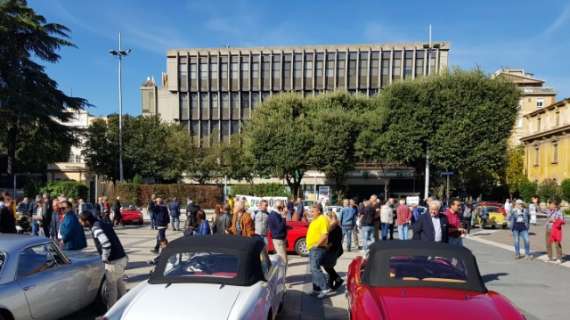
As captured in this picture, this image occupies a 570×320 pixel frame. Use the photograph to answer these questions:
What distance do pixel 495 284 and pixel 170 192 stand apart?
34644 millimetres

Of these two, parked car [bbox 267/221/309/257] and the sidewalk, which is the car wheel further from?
the sidewalk

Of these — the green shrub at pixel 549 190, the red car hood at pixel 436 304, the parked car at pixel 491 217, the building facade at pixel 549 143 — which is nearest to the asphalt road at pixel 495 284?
the red car hood at pixel 436 304

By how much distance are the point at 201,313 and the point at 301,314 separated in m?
3.35

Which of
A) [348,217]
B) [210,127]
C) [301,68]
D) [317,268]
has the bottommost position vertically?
[317,268]

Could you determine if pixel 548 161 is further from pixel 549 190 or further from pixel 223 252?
pixel 223 252

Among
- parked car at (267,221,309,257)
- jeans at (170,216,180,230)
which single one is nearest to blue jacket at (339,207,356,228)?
parked car at (267,221,309,257)

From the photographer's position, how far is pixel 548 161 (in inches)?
1982

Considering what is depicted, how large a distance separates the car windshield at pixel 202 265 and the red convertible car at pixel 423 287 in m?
1.57

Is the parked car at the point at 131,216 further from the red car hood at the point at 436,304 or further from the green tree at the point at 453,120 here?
Result: the red car hood at the point at 436,304

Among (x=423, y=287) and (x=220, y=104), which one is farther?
(x=220, y=104)

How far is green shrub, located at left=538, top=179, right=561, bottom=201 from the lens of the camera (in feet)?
136

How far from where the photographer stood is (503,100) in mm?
32500

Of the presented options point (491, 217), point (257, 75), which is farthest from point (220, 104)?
point (491, 217)

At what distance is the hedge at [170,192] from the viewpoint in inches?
1561
